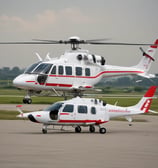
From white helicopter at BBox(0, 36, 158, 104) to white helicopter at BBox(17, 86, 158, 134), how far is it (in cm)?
1620

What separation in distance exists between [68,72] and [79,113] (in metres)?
19.1

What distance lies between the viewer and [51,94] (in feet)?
144

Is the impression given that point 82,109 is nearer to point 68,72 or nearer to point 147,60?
point 68,72

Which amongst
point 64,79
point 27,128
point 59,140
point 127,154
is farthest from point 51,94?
point 127,154

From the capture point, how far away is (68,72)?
142 ft

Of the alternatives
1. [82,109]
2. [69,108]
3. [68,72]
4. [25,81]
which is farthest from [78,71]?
[69,108]

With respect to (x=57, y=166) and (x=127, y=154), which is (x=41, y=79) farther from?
(x=57, y=166)

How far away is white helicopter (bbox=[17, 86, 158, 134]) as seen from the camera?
23.2 m

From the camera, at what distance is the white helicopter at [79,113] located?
76.3ft

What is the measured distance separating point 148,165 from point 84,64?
95.5 feet

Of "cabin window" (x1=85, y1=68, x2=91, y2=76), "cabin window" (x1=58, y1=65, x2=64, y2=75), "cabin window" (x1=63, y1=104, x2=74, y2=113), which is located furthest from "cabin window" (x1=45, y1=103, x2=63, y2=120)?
"cabin window" (x1=85, y1=68, x2=91, y2=76)

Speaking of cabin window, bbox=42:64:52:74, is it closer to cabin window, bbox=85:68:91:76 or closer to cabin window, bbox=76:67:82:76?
cabin window, bbox=76:67:82:76

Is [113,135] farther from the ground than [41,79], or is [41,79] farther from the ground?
[41,79]

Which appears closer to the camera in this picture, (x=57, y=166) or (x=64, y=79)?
(x=57, y=166)
